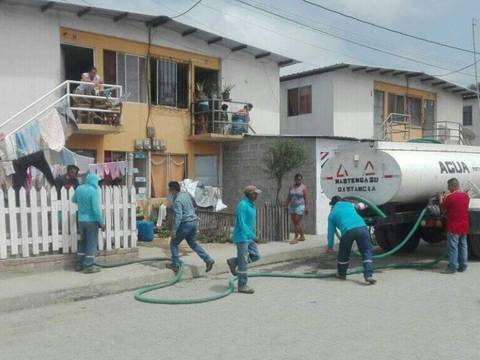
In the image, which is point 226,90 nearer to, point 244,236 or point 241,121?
point 241,121

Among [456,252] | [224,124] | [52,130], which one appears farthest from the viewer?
[224,124]

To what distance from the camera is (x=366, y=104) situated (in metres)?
23.7

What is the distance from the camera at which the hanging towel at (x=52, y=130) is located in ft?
40.0

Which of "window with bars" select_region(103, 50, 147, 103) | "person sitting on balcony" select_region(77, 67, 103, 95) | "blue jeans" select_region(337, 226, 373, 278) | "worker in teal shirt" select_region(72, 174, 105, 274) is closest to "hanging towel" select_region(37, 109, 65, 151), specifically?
"person sitting on balcony" select_region(77, 67, 103, 95)

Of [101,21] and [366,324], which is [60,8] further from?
[366,324]

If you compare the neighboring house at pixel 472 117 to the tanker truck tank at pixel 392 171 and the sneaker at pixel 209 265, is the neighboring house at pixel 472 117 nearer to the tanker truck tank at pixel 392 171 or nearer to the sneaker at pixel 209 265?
the tanker truck tank at pixel 392 171

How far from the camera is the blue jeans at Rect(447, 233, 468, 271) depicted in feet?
32.6

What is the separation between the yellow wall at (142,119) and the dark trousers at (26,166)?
11.2ft

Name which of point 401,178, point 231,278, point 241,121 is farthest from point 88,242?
point 241,121

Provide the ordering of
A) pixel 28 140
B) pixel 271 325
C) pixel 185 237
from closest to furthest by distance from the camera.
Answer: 1. pixel 271 325
2. pixel 185 237
3. pixel 28 140

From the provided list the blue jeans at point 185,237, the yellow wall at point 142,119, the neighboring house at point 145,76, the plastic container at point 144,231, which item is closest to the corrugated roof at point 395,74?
the neighboring house at point 145,76

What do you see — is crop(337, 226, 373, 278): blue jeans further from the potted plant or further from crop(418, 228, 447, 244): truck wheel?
the potted plant

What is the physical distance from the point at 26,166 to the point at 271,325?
6.84 metres

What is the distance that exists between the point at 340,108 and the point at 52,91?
12.7 metres
